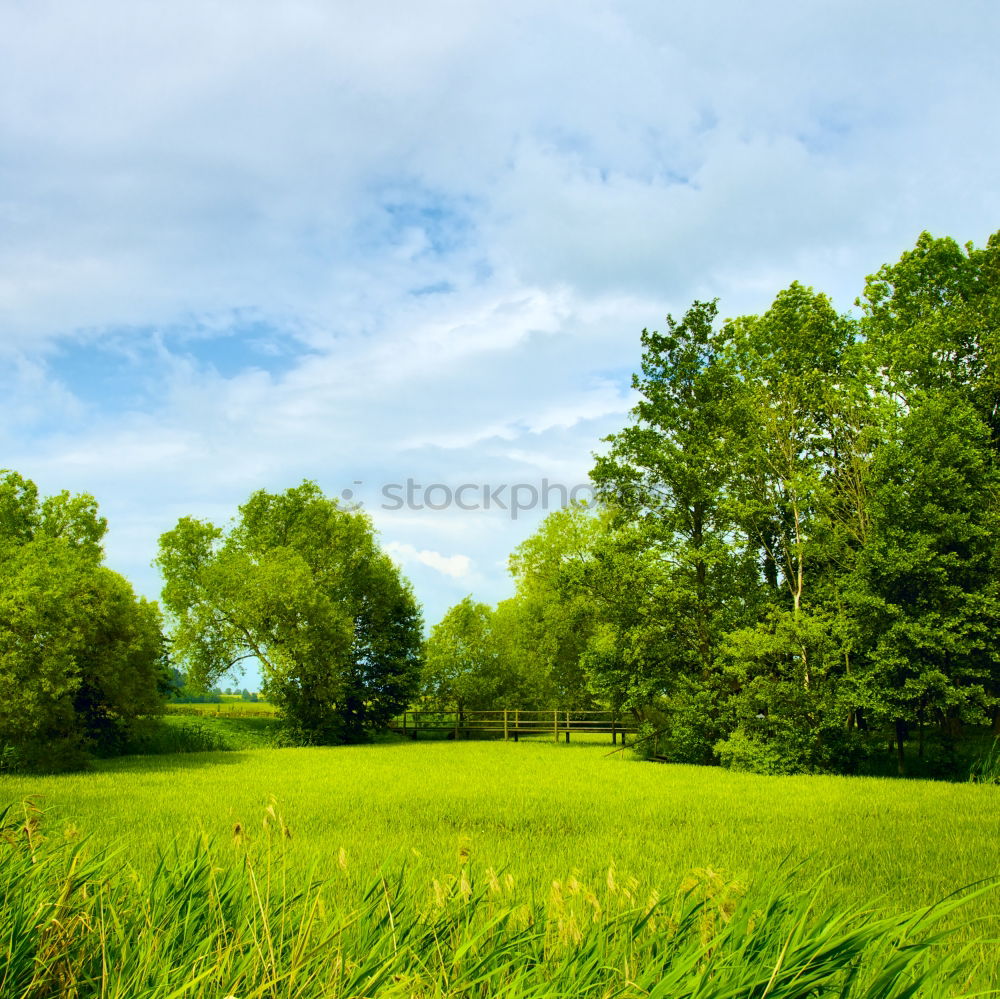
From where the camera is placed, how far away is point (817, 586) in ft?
72.3

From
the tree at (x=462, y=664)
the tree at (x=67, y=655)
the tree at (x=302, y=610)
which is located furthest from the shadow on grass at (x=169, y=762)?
the tree at (x=462, y=664)

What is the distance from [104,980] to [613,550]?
21.4m

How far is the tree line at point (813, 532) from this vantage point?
1862cm

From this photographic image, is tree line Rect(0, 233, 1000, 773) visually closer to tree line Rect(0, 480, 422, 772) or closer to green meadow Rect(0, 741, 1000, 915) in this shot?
tree line Rect(0, 480, 422, 772)

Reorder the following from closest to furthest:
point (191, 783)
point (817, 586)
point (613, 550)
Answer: point (191, 783), point (817, 586), point (613, 550)

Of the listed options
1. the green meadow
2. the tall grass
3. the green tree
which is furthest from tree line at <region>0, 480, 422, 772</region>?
the green tree

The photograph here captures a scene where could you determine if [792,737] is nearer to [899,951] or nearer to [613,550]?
[613,550]

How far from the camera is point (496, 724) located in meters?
41.8

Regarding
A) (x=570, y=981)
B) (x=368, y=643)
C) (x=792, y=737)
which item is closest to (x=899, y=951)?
(x=570, y=981)

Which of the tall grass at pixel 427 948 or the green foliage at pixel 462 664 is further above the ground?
the tall grass at pixel 427 948

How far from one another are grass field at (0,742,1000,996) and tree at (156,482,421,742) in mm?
12217

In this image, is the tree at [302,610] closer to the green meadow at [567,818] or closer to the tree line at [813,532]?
the green meadow at [567,818]

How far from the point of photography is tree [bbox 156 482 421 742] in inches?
1339

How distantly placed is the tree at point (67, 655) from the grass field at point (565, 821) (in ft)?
4.98
